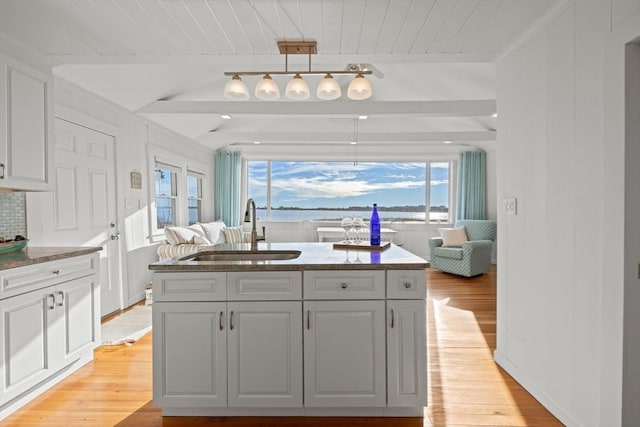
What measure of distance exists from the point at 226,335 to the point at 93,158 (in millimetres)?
2717

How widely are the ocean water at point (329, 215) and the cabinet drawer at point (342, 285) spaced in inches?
231

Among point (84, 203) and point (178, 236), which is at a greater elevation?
point (84, 203)

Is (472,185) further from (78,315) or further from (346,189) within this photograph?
(78,315)

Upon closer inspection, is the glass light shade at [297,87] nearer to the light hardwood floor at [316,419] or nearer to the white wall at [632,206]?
the white wall at [632,206]

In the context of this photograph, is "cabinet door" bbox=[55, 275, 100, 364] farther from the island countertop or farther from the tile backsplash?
the island countertop

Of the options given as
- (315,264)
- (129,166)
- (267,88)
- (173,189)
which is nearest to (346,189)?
(173,189)

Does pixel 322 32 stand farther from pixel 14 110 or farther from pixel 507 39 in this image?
pixel 14 110

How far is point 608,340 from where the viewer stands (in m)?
1.65

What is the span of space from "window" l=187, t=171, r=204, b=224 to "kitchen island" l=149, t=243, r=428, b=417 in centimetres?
448

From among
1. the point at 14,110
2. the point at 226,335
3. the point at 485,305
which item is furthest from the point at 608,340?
the point at 14,110

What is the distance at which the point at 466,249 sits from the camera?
5.63 meters

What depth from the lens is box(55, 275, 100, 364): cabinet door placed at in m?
2.38

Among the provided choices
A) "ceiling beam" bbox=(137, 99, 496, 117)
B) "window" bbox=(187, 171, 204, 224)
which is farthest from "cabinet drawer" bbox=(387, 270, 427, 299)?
"window" bbox=(187, 171, 204, 224)

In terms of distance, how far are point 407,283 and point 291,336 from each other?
667 mm
